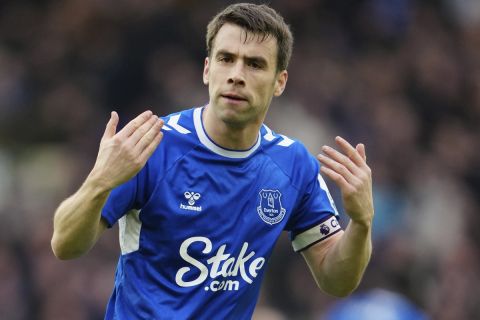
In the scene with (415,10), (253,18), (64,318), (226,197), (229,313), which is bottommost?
(64,318)

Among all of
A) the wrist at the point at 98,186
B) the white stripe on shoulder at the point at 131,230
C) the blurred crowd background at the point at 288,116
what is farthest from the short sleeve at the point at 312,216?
the blurred crowd background at the point at 288,116

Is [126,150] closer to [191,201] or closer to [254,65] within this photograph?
[191,201]

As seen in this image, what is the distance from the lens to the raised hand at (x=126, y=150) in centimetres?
518

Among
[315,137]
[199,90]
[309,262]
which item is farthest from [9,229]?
[309,262]

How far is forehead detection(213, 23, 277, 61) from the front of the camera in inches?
223

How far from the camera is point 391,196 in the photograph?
→ 42.0ft

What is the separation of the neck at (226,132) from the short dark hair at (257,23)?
13.3 inches

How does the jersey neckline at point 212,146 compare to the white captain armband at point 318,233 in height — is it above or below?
above

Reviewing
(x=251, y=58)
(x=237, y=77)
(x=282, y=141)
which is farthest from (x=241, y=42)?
(x=282, y=141)

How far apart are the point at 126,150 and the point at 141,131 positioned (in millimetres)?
134

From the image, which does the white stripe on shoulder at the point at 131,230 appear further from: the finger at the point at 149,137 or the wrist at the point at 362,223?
the wrist at the point at 362,223

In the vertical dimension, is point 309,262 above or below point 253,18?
below

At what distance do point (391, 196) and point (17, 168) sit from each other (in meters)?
4.32

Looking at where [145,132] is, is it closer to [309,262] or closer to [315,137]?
[309,262]
